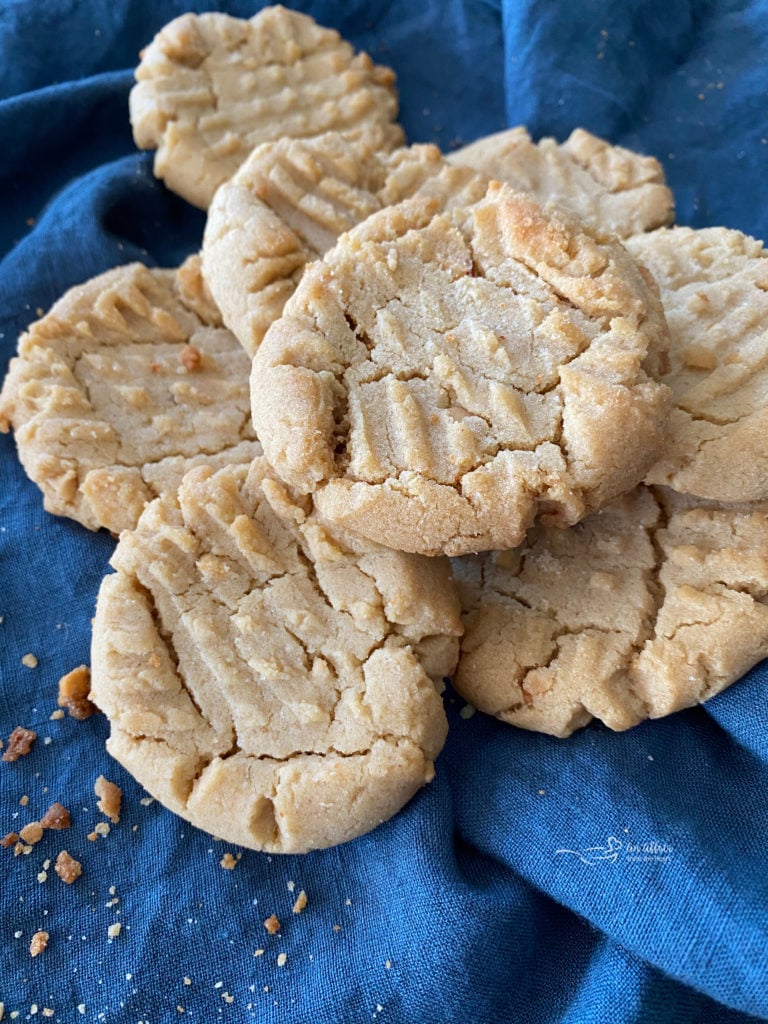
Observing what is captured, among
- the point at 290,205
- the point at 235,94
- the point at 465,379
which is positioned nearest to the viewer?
the point at 465,379

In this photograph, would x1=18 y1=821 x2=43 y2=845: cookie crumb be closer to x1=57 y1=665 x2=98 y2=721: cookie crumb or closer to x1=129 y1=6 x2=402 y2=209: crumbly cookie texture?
x1=57 y1=665 x2=98 y2=721: cookie crumb

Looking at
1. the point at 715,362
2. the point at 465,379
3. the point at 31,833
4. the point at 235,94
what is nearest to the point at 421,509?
the point at 465,379

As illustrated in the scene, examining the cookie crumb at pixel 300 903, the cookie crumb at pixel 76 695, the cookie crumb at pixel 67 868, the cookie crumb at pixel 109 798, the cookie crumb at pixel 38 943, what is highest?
the cookie crumb at pixel 76 695

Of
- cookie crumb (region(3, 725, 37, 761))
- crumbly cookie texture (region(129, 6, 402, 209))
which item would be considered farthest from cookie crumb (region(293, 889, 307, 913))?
crumbly cookie texture (region(129, 6, 402, 209))

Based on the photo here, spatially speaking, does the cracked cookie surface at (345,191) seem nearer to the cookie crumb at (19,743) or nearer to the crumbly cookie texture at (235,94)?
the crumbly cookie texture at (235,94)

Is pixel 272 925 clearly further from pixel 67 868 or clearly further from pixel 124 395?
pixel 124 395

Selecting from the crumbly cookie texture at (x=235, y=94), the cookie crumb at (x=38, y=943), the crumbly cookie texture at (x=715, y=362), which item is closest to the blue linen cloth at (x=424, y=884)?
the cookie crumb at (x=38, y=943)
